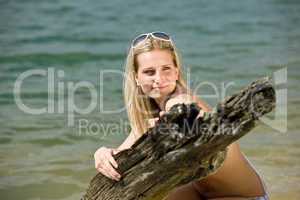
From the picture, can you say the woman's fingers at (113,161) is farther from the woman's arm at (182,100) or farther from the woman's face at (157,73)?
the woman's face at (157,73)

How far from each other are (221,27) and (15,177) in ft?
19.2

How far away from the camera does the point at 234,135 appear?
2.38 m

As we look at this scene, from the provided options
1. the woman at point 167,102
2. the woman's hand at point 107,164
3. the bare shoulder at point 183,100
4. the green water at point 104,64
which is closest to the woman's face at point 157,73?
the woman at point 167,102

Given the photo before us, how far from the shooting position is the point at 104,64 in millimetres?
8938

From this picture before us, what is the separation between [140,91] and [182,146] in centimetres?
67

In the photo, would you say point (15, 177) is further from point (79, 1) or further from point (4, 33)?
point (79, 1)

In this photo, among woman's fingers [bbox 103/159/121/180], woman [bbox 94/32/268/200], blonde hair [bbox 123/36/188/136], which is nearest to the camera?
woman's fingers [bbox 103/159/121/180]

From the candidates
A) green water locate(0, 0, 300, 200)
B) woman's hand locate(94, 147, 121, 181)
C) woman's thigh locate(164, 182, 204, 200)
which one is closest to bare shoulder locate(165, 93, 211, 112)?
woman's hand locate(94, 147, 121, 181)

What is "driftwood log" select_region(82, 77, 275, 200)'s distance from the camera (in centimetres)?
233

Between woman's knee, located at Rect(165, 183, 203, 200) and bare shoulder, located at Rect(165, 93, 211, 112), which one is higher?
bare shoulder, located at Rect(165, 93, 211, 112)

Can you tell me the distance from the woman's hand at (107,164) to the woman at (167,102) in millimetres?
148

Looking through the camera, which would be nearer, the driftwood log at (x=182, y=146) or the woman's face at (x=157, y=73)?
the driftwood log at (x=182, y=146)

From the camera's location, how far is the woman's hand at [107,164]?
→ 8.95 ft

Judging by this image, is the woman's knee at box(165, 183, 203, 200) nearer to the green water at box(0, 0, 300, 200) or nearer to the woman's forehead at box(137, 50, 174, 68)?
the woman's forehead at box(137, 50, 174, 68)
